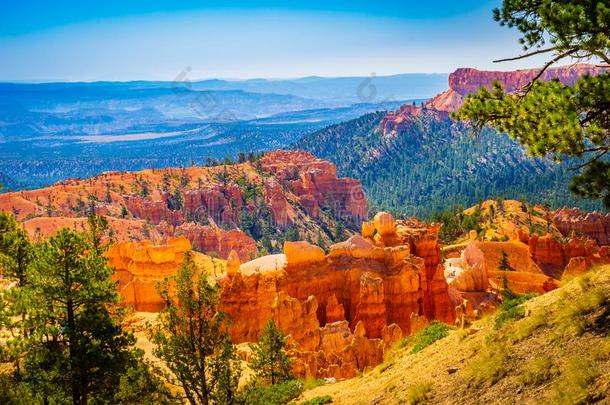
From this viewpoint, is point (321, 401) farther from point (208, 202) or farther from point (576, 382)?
point (208, 202)

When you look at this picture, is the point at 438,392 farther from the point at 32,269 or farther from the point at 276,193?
the point at 276,193

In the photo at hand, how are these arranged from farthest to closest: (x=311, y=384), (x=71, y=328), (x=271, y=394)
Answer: (x=311, y=384) < (x=271, y=394) < (x=71, y=328)

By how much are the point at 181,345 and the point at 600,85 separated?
12.6 metres

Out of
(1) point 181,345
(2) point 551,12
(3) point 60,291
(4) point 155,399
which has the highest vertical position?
(2) point 551,12

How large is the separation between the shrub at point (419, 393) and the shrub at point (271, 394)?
21.2 ft

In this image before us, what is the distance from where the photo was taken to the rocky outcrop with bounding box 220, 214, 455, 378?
33.9m

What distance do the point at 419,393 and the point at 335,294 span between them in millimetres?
24022

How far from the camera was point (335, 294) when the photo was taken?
1486 inches

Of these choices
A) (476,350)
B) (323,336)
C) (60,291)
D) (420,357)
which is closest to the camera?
(476,350)

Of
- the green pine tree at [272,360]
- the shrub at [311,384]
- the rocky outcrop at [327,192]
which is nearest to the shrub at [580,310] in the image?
the shrub at [311,384]

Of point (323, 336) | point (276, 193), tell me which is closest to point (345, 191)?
point (276, 193)

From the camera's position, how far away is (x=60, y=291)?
1864 centimetres

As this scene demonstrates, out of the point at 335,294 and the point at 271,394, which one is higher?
the point at 271,394

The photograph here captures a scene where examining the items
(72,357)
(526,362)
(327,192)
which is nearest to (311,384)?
(72,357)
